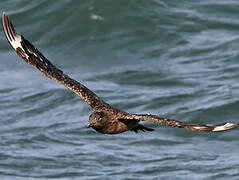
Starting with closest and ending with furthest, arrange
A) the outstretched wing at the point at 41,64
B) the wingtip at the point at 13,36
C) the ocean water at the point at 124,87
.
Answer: the outstretched wing at the point at 41,64
the wingtip at the point at 13,36
the ocean water at the point at 124,87

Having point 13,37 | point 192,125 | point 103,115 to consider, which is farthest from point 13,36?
point 192,125

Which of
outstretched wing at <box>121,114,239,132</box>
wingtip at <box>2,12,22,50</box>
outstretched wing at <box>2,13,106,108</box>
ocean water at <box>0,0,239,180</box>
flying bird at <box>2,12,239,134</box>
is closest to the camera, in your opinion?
outstretched wing at <box>121,114,239,132</box>

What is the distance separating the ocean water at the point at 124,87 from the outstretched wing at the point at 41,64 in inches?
159

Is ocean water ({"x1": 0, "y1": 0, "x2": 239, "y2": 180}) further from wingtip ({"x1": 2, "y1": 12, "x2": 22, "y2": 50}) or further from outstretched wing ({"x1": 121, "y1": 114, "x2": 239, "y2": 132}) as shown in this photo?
outstretched wing ({"x1": 121, "y1": 114, "x2": 239, "y2": 132})

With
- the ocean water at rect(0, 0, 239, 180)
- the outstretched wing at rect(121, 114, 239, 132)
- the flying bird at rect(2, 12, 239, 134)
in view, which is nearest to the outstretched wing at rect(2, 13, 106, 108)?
the flying bird at rect(2, 12, 239, 134)

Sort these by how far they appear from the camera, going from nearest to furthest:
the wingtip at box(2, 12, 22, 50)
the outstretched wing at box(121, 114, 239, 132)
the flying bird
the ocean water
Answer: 1. the outstretched wing at box(121, 114, 239, 132)
2. the flying bird
3. the wingtip at box(2, 12, 22, 50)
4. the ocean water

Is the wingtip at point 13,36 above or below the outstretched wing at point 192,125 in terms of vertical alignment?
above

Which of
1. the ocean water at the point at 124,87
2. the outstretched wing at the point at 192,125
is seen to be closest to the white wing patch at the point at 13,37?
the outstretched wing at the point at 192,125

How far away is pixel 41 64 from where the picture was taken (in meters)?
12.5

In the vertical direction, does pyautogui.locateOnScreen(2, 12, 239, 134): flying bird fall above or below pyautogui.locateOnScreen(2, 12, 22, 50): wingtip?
below

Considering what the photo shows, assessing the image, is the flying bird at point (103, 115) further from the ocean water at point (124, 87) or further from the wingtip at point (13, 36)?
the ocean water at point (124, 87)

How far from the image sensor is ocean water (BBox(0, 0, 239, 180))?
16750 mm

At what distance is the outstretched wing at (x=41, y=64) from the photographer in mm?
11992

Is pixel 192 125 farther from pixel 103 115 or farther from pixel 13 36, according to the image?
pixel 13 36
